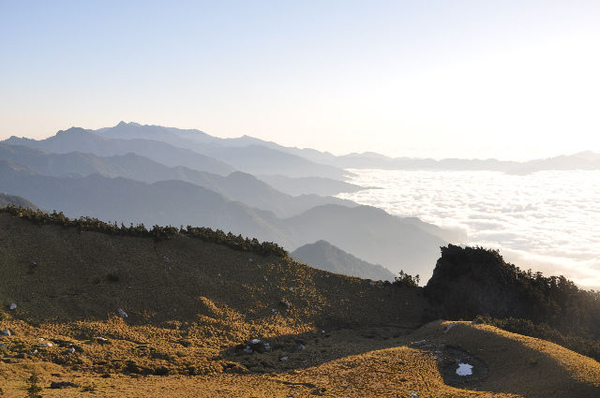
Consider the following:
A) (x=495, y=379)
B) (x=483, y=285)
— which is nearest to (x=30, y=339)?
(x=495, y=379)

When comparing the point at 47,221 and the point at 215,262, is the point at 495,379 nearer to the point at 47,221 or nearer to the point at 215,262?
the point at 215,262

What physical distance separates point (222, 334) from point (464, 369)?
610 inches

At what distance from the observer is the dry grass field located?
19719 millimetres

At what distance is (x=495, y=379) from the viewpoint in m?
21.6

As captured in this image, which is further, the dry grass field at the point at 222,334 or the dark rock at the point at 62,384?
the dry grass field at the point at 222,334

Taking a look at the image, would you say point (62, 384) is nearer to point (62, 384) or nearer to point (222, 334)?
point (62, 384)

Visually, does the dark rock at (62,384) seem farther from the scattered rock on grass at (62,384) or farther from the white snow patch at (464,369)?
the white snow patch at (464,369)

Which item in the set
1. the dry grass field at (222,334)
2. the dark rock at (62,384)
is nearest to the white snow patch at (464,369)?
the dry grass field at (222,334)

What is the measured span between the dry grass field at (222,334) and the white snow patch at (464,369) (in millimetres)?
223

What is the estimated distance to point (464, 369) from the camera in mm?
23203

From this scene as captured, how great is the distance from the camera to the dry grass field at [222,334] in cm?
1972

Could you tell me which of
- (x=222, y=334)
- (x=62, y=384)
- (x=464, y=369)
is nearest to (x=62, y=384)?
(x=62, y=384)

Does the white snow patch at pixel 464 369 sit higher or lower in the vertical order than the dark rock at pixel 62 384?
lower

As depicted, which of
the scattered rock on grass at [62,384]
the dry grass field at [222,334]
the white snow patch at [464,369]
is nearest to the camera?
the scattered rock on grass at [62,384]
